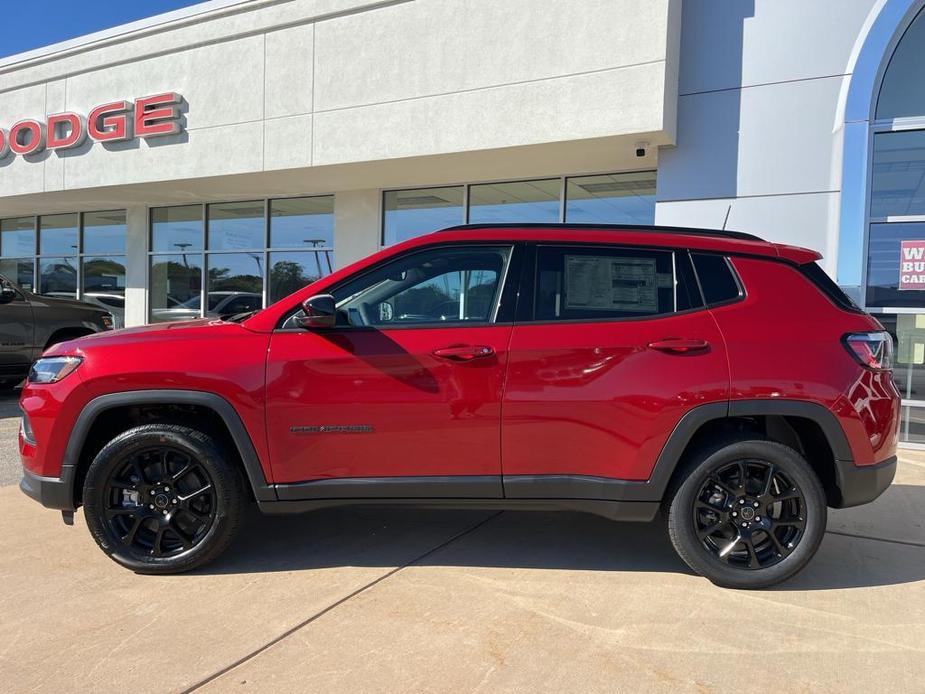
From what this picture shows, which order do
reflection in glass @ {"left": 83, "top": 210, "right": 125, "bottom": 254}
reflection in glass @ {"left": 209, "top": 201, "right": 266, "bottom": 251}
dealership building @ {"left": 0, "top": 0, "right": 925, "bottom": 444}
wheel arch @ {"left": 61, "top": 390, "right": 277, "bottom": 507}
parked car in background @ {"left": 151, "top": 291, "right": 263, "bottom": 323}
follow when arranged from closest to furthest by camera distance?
wheel arch @ {"left": 61, "top": 390, "right": 277, "bottom": 507} → dealership building @ {"left": 0, "top": 0, "right": 925, "bottom": 444} → reflection in glass @ {"left": 209, "top": 201, "right": 266, "bottom": 251} → parked car in background @ {"left": 151, "top": 291, "right": 263, "bottom": 323} → reflection in glass @ {"left": 83, "top": 210, "right": 125, "bottom": 254}

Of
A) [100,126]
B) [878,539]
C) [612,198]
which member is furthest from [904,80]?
[100,126]

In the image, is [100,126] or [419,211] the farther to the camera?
[100,126]

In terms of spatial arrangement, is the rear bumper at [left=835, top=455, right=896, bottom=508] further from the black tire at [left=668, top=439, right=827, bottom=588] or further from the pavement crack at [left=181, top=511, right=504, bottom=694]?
the pavement crack at [left=181, top=511, right=504, bottom=694]

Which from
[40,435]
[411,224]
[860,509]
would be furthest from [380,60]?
[860,509]

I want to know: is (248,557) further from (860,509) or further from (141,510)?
(860,509)

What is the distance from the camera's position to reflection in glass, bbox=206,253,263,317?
39.4 ft

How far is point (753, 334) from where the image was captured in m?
3.25

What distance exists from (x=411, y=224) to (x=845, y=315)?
796cm

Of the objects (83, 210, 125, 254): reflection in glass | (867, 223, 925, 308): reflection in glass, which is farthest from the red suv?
(83, 210, 125, 254): reflection in glass

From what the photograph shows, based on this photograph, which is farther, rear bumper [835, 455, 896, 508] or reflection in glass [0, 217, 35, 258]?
reflection in glass [0, 217, 35, 258]

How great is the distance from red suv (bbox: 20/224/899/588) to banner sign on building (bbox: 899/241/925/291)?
14.6 feet

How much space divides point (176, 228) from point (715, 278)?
1203 centimetres

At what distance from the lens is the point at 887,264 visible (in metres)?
7.05

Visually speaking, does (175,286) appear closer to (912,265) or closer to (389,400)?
(389,400)
